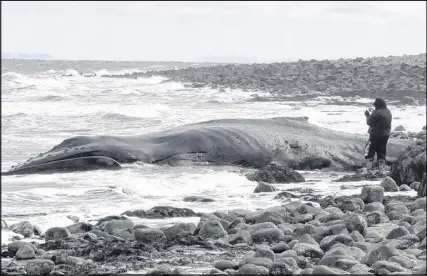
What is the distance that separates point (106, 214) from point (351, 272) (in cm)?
426

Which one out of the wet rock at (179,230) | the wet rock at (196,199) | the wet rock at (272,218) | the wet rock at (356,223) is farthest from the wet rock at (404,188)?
the wet rock at (179,230)

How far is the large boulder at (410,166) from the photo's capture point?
1134 centimetres

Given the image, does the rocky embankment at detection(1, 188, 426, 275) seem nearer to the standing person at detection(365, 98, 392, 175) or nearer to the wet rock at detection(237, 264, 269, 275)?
the wet rock at detection(237, 264, 269, 275)

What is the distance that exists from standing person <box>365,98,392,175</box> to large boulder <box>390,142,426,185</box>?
150cm

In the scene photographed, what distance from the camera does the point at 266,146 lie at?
532 inches

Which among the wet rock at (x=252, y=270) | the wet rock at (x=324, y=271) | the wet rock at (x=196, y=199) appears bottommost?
the wet rock at (x=196, y=199)

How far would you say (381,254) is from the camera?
645 centimetres

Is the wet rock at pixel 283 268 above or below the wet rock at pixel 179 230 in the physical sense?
above

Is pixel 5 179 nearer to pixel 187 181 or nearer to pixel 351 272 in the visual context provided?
pixel 187 181

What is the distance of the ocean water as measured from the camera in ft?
33.3

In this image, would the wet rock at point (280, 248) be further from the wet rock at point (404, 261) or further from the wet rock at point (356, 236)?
the wet rock at point (404, 261)

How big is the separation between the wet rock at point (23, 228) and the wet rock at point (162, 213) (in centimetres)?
137

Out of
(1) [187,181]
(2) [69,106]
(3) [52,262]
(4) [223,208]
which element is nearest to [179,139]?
(1) [187,181]

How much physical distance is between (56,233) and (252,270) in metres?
2.60
